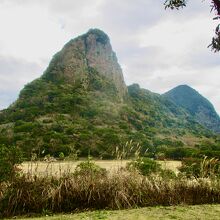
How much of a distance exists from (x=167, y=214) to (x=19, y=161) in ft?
14.3

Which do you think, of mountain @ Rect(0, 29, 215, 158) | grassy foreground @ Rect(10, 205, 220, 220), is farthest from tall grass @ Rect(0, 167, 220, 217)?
mountain @ Rect(0, 29, 215, 158)

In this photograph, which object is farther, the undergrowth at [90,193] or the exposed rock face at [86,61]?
the exposed rock face at [86,61]

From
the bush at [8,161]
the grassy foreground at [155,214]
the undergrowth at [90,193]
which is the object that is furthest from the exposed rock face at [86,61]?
the grassy foreground at [155,214]

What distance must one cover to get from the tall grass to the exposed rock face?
315 ft

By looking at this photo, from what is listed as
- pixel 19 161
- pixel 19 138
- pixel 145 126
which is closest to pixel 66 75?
pixel 145 126

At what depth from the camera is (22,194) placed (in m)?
10.8

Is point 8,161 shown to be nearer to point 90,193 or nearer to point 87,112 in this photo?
point 90,193

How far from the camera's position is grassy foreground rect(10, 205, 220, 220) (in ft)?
31.8

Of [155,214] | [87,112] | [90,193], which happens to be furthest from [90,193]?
[87,112]

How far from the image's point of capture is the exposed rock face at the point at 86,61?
110 m

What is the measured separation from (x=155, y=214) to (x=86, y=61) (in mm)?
111309

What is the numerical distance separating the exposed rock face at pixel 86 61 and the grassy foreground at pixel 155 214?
3821 inches

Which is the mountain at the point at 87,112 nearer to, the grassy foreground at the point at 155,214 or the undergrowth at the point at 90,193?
the undergrowth at the point at 90,193

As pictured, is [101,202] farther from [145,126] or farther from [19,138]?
[145,126]
